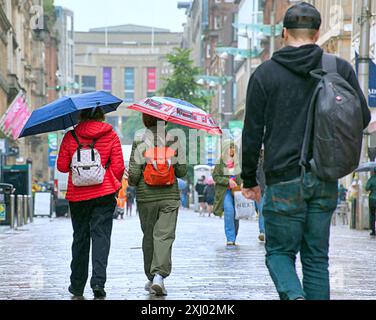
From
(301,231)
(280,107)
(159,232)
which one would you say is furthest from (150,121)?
(301,231)

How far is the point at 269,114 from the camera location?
6590 mm

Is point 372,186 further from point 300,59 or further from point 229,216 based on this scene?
point 300,59

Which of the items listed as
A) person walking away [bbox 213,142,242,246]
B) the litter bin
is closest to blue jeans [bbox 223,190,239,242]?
person walking away [bbox 213,142,242,246]

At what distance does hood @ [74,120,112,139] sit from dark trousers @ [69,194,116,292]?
0.55m

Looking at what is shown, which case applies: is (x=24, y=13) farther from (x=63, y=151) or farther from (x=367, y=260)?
(x=63, y=151)

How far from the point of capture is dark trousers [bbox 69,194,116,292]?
983 centimetres

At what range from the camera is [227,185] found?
725 inches

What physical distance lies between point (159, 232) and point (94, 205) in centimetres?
70

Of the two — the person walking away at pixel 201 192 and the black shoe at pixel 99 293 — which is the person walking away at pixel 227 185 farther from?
the person walking away at pixel 201 192

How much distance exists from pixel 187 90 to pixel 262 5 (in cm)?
805

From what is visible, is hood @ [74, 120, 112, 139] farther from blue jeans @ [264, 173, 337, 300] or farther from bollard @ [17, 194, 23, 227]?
bollard @ [17, 194, 23, 227]

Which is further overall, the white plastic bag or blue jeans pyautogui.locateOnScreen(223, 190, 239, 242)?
blue jeans pyautogui.locateOnScreen(223, 190, 239, 242)

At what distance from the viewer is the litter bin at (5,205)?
27.0m

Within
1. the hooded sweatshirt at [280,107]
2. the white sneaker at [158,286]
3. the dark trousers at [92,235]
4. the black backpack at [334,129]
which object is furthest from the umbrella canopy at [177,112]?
the black backpack at [334,129]
